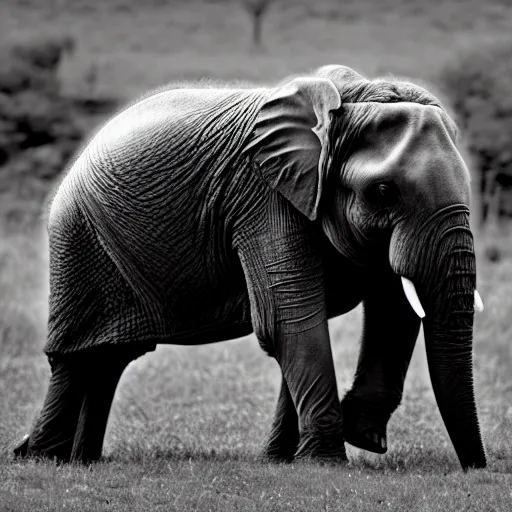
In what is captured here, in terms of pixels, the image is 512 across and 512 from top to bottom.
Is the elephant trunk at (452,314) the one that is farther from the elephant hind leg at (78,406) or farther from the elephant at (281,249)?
the elephant hind leg at (78,406)

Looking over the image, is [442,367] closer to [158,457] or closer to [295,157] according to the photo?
[295,157]

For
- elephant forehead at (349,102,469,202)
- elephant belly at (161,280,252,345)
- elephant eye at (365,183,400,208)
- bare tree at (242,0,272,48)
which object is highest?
elephant forehead at (349,102,469,202)

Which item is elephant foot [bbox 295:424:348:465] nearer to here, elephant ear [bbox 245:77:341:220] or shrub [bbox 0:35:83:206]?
elephant ear [bbox 245:77:341:220]

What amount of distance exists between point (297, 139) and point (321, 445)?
1879 millimetres

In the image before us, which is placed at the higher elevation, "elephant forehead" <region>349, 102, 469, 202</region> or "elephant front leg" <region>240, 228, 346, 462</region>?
"elephant forehead" <region>349, 102, 469, 202</region>

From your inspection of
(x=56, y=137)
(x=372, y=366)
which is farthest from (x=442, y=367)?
(x=56, y=137)

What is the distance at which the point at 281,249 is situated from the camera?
7.58 meters

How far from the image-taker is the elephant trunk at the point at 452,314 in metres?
7.23

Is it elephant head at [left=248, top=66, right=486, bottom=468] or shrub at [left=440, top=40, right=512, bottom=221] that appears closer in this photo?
elephant head at [left=248, top=66, right=486, bottom=468]

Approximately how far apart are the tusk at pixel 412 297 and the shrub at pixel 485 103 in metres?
18.3

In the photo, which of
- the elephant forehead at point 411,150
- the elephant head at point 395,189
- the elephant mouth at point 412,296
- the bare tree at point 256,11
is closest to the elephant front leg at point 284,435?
the elephant head at point 395,189

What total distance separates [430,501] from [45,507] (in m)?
2.06

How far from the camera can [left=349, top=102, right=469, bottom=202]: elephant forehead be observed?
7277mm

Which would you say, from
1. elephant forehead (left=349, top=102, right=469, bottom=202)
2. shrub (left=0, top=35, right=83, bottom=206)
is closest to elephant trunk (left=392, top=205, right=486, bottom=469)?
elephant forehead (left=349, top=102, right=469, bottom=202)
